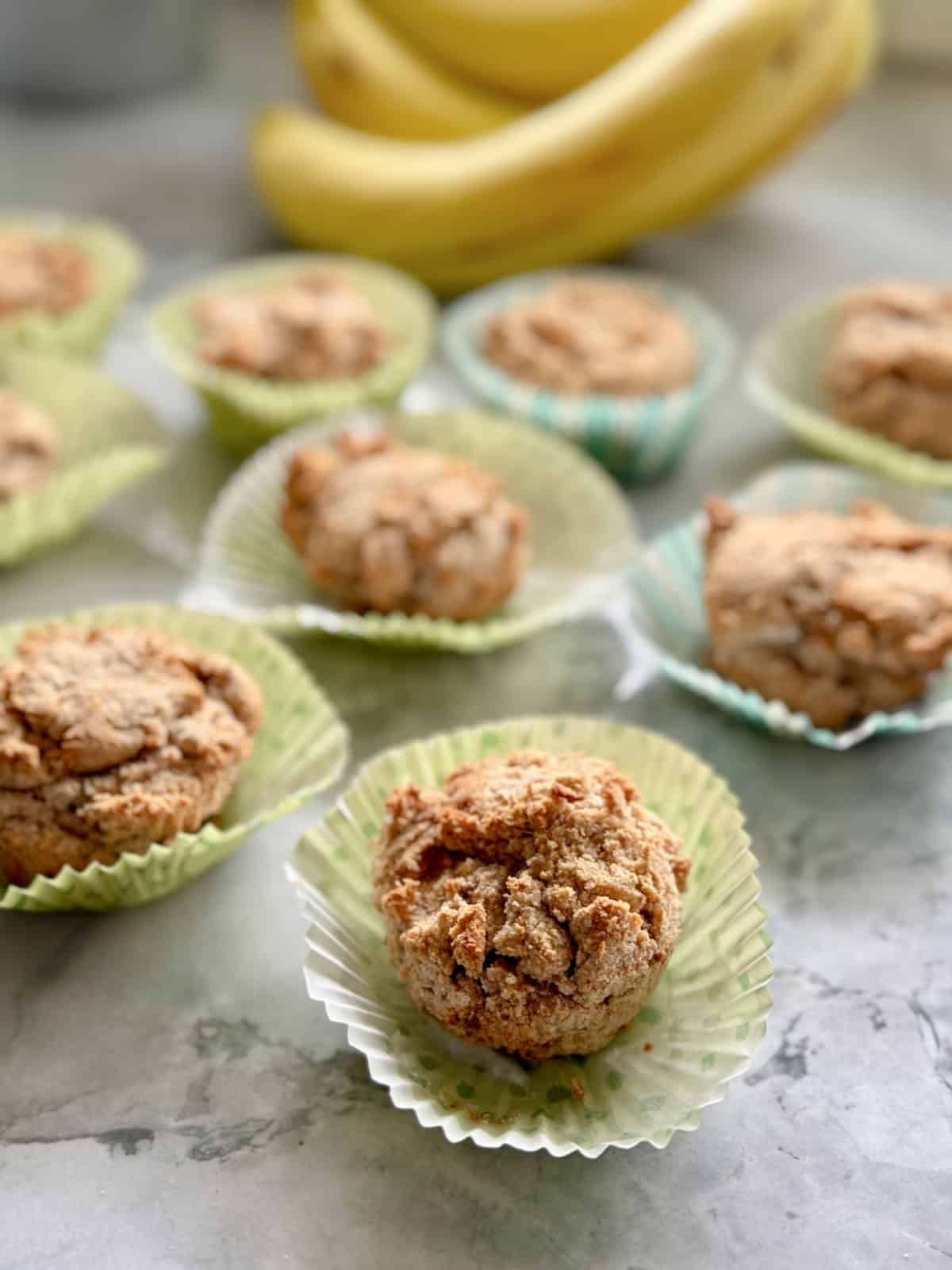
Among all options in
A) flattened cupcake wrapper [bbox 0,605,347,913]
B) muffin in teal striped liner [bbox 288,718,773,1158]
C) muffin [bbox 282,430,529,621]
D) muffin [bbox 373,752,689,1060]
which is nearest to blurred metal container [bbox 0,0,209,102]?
muffin [bbox 282,430,529,621]

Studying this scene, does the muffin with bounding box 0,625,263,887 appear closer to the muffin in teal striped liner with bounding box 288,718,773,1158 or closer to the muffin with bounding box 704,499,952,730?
the muffin in teal striped liner with bounding box 288,718,773,1158

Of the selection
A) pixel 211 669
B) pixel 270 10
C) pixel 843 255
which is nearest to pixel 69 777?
pixel 211 669

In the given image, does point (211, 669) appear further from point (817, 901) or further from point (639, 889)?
point (817, 901)

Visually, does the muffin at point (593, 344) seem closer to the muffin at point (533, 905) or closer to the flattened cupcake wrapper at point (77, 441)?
the flattened cupcake wrapper at point (77, 441)

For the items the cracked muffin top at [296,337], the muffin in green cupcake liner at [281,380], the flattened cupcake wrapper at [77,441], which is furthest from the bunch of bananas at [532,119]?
the flattened cupcake wrapper at [77,441]

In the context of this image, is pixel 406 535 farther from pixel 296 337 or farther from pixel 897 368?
pixel 897 368

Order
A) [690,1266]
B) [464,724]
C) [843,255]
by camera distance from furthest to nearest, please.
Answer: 1. [843,255]
2. [464,724]
3. [690,1266]
